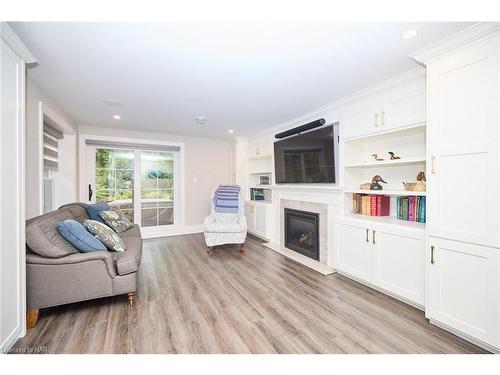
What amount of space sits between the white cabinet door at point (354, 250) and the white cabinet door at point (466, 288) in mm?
631

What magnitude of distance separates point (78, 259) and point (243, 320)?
148cm

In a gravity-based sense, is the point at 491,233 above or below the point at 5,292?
above

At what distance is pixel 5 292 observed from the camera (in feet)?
4.59

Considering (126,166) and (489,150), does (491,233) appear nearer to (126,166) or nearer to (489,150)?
(489,150)

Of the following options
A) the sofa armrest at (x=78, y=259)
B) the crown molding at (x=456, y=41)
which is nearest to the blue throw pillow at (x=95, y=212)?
the sofa armrest at (x=78, y=259)

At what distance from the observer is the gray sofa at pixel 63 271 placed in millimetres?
1740

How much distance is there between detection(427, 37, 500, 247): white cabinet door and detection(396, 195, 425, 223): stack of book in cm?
48

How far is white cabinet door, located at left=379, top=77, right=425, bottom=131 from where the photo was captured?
2.05m

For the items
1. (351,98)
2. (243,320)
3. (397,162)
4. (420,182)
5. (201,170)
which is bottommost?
(243,320)

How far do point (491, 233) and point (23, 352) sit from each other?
10.6ft

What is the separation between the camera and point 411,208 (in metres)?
2.29

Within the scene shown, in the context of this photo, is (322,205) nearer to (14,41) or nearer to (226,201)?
(226,201)

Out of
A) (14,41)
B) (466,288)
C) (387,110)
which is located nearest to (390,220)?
(466,288)
